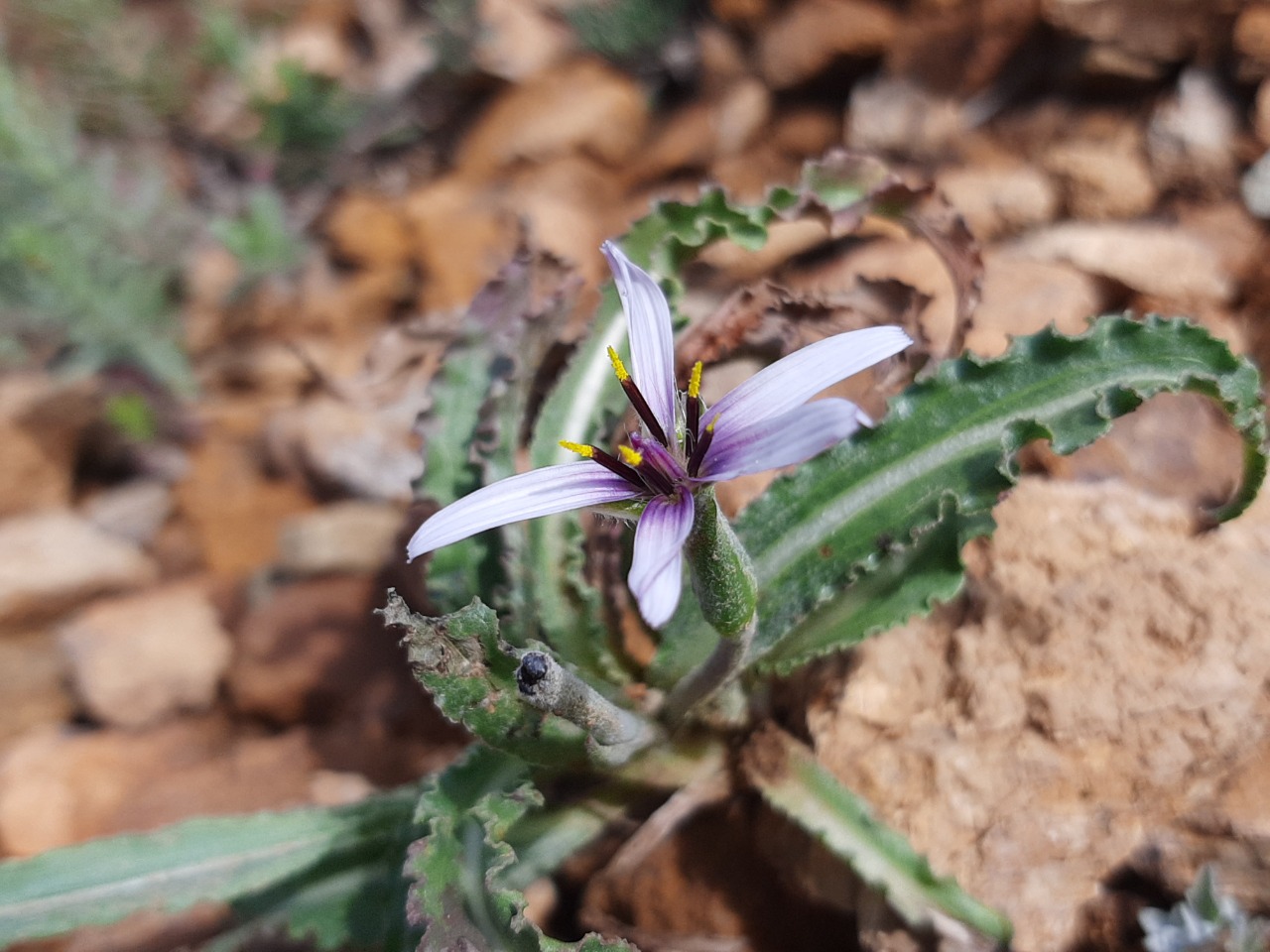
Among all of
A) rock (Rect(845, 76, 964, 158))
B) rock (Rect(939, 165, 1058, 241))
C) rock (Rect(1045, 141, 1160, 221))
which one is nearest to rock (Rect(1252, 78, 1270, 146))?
rock (Rect(1045, 141, 1160, 221))

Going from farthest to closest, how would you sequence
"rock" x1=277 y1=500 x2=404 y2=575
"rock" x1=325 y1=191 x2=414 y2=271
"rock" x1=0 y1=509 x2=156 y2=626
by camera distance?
"rock" x1=325 y1=191 x2=414 y2=271 < "rock" x1=0 y1=509 x2=156 y2=626 < "rock" x1=277 y1=500 x2=404 y2=575

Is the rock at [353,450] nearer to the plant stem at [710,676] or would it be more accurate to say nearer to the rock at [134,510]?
the rock at [134,510]

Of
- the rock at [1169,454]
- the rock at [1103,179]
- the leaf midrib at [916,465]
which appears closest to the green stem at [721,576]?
the leaf midrib at [916,465]

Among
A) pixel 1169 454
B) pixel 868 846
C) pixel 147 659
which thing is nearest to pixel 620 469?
Answer: pixel 868 846

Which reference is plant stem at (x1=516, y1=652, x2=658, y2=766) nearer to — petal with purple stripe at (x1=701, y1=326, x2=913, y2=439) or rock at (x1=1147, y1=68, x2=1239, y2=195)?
petal with purple stripe at (x1=701, y1=326, x2=913, y2=439)

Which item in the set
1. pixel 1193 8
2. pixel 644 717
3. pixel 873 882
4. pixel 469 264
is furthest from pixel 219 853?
pixel 1193 8

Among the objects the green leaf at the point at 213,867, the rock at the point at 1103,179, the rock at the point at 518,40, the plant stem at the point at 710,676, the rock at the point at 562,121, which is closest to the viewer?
the plant stem at the point at 710,676
